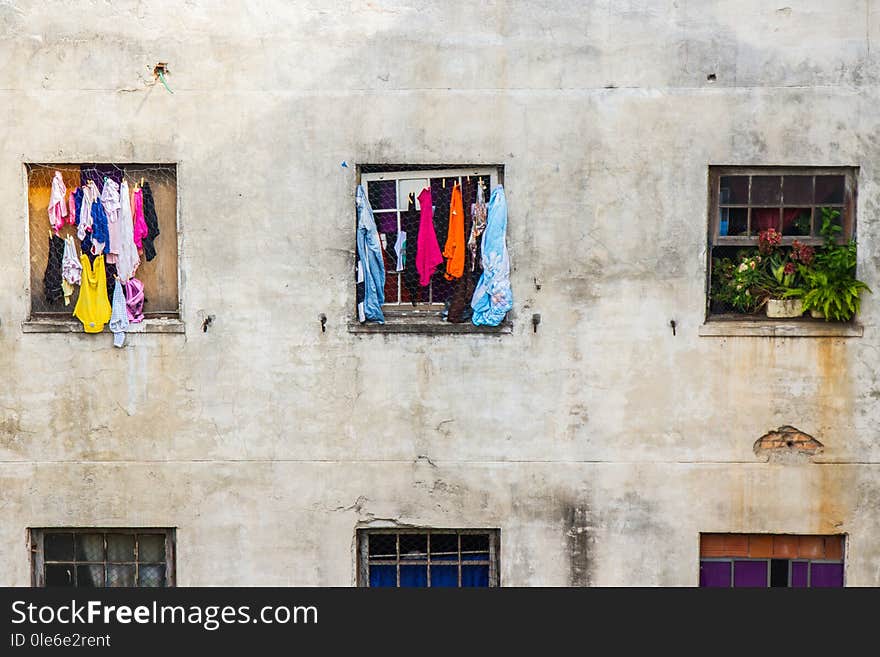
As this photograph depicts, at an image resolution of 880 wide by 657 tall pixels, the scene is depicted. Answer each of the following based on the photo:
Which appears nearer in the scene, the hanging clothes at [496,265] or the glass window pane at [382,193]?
the hanging clothes at [496,265]

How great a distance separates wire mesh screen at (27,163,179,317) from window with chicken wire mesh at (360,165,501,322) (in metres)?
1.71

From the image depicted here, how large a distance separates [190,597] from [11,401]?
2.20 m

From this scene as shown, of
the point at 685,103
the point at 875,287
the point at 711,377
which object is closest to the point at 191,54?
the point at 685,103

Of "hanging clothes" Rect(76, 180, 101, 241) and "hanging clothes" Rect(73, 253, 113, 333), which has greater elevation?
"hanging clothes" Rect(76, 180, 101, 241)

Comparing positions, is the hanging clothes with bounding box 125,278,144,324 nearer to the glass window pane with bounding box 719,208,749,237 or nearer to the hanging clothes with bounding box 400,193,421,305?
the hanging clothes with bounding box 400,193,421,305

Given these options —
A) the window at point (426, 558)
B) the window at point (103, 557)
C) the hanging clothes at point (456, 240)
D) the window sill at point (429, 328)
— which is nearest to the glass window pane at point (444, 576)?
the window at point (426, 558)

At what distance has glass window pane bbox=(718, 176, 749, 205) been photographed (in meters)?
7.88

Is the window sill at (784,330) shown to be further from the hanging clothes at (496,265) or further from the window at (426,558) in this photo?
the window at (426,558)

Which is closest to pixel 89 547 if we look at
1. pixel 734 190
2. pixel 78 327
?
pixel 78 327

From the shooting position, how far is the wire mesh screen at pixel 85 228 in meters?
7.95

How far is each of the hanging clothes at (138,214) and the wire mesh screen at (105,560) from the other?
251cm

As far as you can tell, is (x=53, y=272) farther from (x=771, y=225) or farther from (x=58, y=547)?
(x=771, y=225)

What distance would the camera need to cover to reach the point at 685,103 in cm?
770

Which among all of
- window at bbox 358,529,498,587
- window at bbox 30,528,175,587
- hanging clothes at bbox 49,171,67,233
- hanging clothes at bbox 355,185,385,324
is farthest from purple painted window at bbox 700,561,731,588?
hanging clothes at bbox 49,171,67,233
